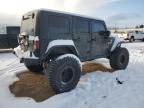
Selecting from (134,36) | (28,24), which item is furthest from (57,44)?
(134,36)

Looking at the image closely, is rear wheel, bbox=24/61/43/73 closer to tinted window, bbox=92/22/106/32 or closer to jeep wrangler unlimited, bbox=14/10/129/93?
jeep wrangler unlimited, bbox=14/10/129/93

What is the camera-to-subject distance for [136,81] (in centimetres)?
664

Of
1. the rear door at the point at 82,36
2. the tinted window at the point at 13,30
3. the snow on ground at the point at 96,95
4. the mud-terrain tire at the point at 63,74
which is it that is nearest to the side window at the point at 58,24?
the rear door at the point at 82,36

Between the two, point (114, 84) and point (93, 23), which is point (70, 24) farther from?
point (114, 84)

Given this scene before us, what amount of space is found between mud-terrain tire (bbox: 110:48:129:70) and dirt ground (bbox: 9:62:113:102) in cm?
30

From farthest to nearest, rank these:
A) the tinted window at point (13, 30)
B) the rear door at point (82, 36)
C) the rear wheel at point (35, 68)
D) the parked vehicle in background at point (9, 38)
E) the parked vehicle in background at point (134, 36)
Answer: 1. the parked vehicle in background at point (134, 36)
2. the tinted window at point (13, 30)
3. the parked vehicle in background at point (9, 38)
4. the rear wheel at point (35, 68)
5. the rear door at point (82, 36)

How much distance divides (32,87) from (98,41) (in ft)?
9.22

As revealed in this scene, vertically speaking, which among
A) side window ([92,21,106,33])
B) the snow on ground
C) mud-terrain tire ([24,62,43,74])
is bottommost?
the snow on ground

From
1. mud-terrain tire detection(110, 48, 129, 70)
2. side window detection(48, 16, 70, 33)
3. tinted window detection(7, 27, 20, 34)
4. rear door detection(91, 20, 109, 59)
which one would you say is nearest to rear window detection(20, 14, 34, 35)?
side window detection(48, 16, 70, 33)

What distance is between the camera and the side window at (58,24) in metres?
5.86

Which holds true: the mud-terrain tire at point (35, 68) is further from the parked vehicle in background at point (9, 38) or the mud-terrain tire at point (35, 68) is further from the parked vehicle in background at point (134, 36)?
the parked vehicle in background at point (134, 36)

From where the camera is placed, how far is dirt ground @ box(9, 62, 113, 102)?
227 inches

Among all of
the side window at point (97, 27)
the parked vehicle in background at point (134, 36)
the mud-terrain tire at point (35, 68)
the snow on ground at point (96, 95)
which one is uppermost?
the side window at point (97, 27)

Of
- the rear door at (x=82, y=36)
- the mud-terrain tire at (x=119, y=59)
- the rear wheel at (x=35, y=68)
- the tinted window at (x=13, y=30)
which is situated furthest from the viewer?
the tinted window at (x=13, y=30)
